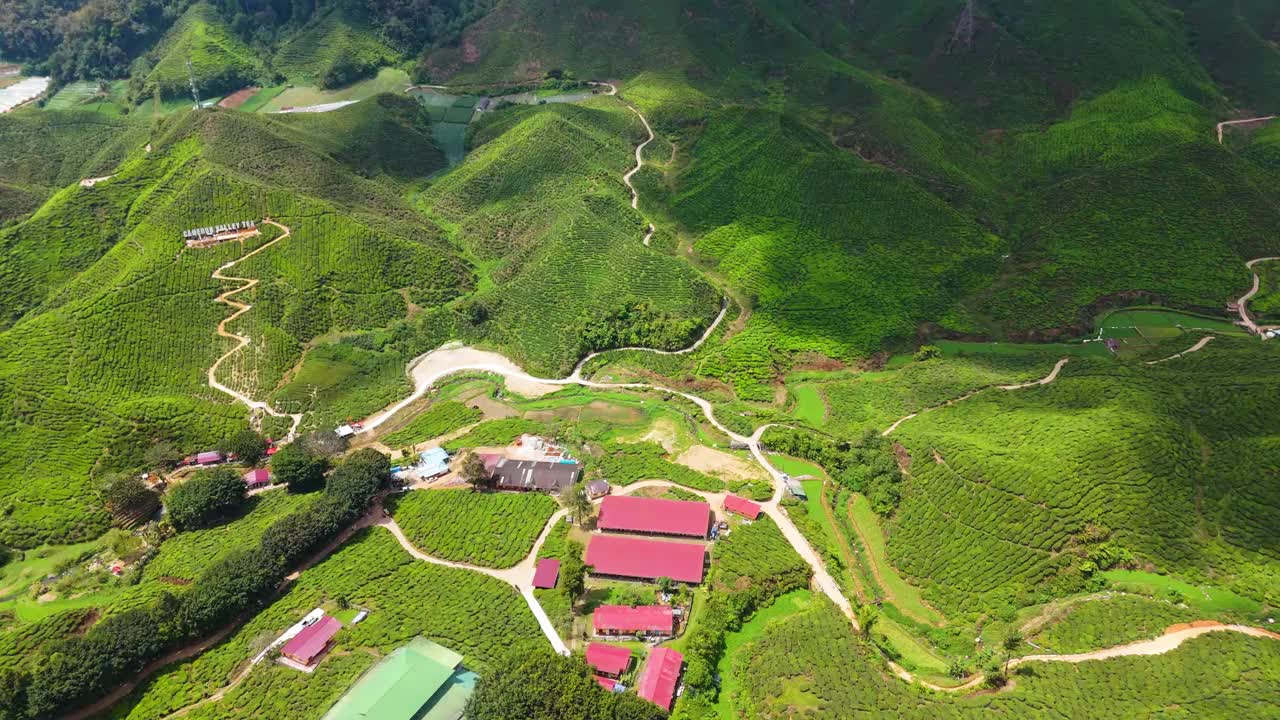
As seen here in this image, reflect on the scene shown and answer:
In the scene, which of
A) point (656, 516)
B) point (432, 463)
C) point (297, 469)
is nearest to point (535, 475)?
point (432, 463)

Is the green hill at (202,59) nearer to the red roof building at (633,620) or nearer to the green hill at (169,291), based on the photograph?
the green hill at (169,291)

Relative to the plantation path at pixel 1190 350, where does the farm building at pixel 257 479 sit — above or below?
above

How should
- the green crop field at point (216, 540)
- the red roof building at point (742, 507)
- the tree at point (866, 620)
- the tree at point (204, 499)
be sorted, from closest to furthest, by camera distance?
the tree at point (866, 620) < the green crop field at point (216, 540) < the red roof building at point (742, 507) < the tree at point (204, 499)

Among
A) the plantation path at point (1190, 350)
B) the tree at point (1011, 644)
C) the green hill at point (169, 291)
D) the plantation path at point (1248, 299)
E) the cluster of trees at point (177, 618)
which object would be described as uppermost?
the green hill at point (169, 291)

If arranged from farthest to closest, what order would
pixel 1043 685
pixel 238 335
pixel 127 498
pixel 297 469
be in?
pixel 238 335, pixel 297 469, pixel 127 498, pixel 1043 685

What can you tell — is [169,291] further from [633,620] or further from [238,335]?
[633,620]

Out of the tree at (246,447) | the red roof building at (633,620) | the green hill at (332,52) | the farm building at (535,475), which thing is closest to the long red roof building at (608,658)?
the red roof building at (633,620)

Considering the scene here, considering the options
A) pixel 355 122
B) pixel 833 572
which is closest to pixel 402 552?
pixel 833 572

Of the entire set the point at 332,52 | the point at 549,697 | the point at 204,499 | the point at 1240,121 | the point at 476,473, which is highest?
the point at 332,52
